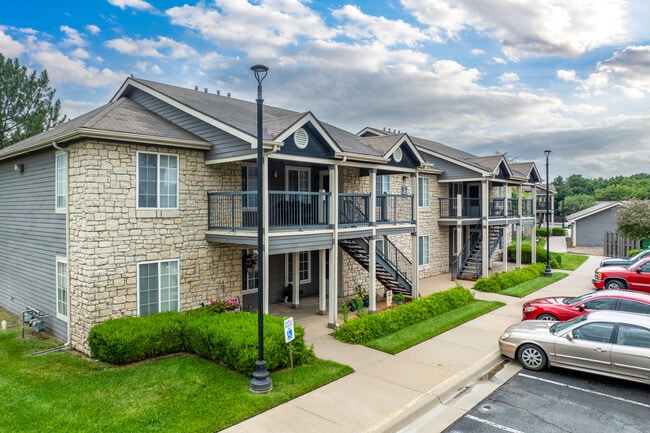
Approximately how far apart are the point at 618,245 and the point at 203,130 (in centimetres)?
3481

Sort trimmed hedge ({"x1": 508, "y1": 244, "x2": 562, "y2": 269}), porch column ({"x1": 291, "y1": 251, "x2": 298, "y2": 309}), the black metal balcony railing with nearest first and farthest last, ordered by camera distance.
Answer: porch column ({"x1": 291, "y1": 251, "x2": 298, "y2": 309}), the black metal balcony railing, trimmed hedge ({"x1": 508, "y1": 244, "x2": 562, "y2": 269})

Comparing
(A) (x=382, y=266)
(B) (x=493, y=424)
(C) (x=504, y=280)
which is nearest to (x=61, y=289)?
(A) (x=382, y=266)

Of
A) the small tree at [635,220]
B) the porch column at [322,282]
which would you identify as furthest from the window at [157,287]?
the small tree at [635,220]

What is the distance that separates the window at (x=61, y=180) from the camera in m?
12.1

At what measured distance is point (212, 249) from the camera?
13.4 m

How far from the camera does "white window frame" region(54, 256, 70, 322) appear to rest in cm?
1208

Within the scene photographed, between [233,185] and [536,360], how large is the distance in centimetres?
1034

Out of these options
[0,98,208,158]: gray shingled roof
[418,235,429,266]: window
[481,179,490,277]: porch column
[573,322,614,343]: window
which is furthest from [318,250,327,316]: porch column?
[481,179,490,277]: porch column

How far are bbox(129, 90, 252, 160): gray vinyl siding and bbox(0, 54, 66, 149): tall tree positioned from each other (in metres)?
17.3

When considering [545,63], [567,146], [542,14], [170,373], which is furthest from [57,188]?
[567,146]

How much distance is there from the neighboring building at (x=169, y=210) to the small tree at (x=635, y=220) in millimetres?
20405

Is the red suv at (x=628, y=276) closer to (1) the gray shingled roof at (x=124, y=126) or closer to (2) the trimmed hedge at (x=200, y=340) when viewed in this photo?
(2) the trimmed hedge at (x=200, y=340)

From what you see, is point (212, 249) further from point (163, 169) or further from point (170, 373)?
point (170, 373)

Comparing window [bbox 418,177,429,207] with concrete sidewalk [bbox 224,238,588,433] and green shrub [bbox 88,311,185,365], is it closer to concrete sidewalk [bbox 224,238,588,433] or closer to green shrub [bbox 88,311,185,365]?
concrete sidewalk [bbox 224,238,588,433]
